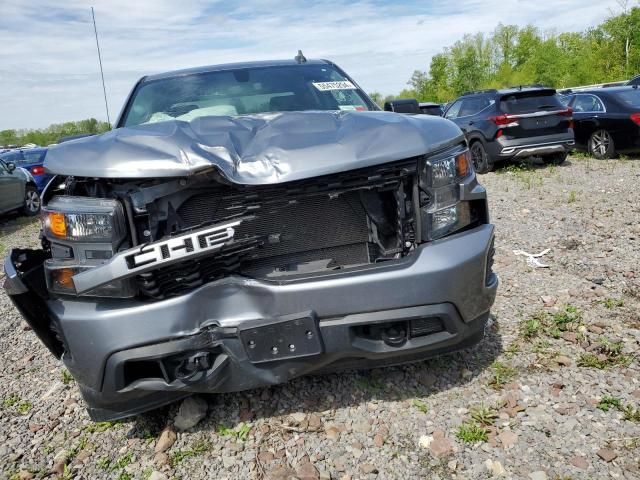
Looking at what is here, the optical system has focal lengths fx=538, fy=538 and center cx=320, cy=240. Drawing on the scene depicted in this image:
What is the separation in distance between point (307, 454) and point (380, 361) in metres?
0.52

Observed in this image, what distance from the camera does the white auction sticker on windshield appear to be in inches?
148

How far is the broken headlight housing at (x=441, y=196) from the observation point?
2309 mm

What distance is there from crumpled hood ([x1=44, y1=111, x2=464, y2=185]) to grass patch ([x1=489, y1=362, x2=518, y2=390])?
1257 millimetres

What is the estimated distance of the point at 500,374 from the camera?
282 centimetres

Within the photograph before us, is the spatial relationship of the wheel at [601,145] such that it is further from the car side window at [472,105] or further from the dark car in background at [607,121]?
the car side window at [472,105]

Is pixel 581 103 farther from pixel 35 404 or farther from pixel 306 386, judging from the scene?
pixel 35 404

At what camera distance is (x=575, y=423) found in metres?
2.38

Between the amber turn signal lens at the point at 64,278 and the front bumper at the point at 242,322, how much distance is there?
7cm

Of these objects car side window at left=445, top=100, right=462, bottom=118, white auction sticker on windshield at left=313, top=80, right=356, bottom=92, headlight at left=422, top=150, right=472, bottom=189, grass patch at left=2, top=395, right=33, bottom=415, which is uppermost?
white auction sticker on windshield at left=313, top=80, right=356, bottom=92

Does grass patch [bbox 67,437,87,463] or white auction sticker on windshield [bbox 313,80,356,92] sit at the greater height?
white auction sticker on windshield [bbox 313,80,356,92]

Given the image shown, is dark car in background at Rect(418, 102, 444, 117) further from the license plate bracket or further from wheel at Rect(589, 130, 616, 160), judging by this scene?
wheel at Rect(589, 130, 616, 160)

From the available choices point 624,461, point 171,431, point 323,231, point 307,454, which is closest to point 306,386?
point 307,454

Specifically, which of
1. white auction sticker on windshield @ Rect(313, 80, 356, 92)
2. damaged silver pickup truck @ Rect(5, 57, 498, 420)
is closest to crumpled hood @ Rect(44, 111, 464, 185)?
damaged silver pickup truck @ Rect(5, 57, 498, 420)

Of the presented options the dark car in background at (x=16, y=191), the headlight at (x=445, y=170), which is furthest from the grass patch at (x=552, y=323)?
the dark car in background at (x=16, y=191)
